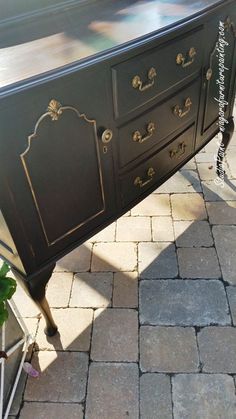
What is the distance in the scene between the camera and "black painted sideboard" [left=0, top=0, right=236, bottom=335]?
1.12m

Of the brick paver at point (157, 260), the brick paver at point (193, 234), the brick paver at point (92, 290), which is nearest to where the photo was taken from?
the brick paver at point (92, 290)

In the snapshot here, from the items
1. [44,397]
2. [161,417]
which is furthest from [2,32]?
[161,417]

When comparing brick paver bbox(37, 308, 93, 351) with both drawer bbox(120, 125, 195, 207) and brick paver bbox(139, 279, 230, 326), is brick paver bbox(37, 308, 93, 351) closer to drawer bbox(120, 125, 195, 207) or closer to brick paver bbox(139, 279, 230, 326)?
brick paver bbox(139, 279, 230, 326)

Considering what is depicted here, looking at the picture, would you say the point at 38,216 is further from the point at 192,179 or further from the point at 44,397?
the point at 192,179

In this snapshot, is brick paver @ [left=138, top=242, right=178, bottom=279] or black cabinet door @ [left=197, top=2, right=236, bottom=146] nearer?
black cabinet door @ [left=197, top=2, right=236, bottom=146]

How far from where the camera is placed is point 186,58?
5.16 feet

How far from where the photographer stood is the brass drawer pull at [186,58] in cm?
152

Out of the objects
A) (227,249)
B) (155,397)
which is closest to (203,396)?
(155,397)

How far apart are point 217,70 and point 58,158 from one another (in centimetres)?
107

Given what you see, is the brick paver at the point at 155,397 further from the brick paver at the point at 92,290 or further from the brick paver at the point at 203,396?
the brick paver at the point at 92,290

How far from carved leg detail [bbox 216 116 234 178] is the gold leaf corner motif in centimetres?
140

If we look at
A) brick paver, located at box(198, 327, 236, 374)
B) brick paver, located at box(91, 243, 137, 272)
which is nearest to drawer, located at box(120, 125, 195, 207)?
brick paver, located at box(91, 243, 137, 272)

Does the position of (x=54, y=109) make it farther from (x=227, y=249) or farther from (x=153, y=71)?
(x=227, y=249)

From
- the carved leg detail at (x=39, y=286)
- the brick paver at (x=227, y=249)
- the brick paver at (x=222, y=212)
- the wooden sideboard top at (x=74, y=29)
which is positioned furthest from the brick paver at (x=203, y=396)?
the wooden sideboard top at (x=74, y=29)
